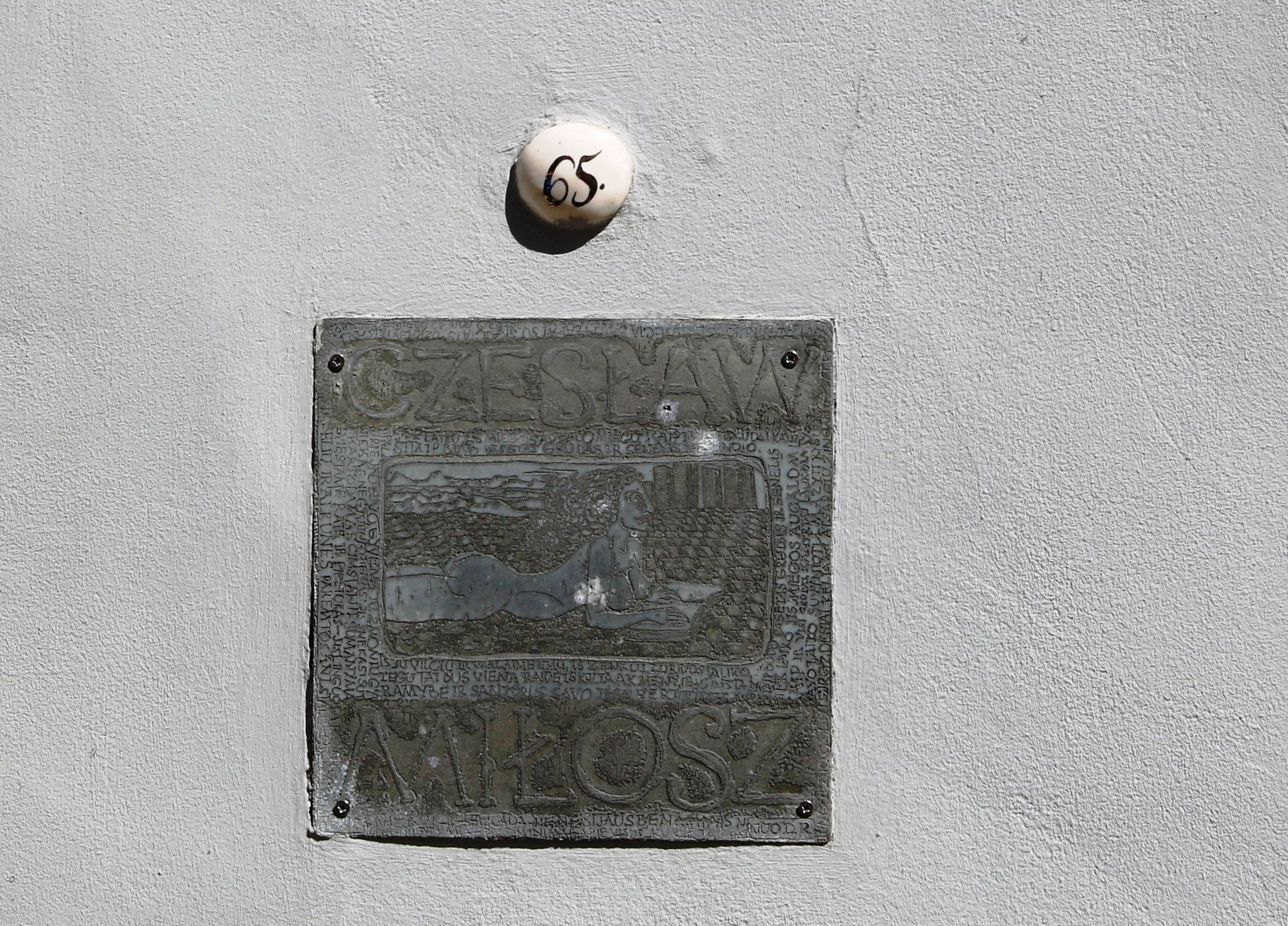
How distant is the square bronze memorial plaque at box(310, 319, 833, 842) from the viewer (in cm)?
181

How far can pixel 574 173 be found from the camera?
1.77 metres

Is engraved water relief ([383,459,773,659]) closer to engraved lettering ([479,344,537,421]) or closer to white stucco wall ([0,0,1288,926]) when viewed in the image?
engraved lettering ([479,344,537,421])

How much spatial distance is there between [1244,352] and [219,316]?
79.3 inches

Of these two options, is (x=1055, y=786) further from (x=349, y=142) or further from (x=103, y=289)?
Result: (x=103, y=289)

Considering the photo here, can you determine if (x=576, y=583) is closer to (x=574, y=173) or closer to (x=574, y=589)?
(x=574, y=589)

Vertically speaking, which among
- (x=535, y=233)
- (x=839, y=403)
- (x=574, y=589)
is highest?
(x=535, y=233)

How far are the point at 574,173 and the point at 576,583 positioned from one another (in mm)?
778

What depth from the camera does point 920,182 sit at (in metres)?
1.84

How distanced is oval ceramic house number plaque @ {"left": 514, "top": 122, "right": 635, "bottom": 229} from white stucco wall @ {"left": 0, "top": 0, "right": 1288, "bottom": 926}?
0.22 feet

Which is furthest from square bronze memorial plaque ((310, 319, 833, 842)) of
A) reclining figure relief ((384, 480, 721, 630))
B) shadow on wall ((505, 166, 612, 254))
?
shadow on wall ((505, 166, 612, 254))

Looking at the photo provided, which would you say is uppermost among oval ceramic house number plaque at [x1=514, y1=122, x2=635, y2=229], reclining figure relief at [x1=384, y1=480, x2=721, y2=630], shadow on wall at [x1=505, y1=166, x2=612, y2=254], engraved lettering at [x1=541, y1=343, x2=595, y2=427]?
oval ceramic house number plaque at [x1=514, y1=122, x2=635, y2=229]

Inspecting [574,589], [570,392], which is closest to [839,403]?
[570,392]

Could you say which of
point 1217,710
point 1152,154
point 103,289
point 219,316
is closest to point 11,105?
point 103,289

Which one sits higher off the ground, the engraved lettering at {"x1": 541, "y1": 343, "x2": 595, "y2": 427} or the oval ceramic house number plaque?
the oval ceramic house number plaque
